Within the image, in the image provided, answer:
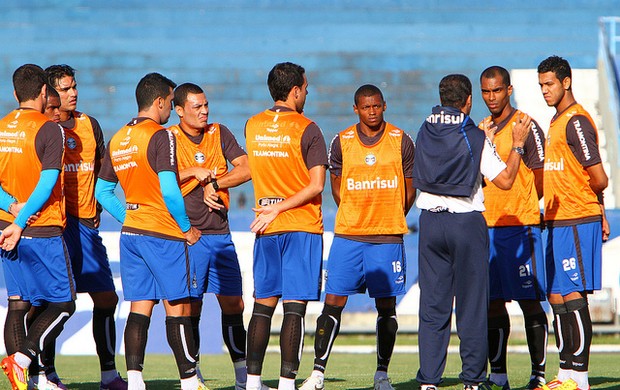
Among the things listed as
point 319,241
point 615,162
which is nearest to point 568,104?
point 319,241

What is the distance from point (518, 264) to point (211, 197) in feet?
8.84

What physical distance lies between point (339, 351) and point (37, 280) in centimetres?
641

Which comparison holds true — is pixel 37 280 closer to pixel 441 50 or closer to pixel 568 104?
pixel 568 104

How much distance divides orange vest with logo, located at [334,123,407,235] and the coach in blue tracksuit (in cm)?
139

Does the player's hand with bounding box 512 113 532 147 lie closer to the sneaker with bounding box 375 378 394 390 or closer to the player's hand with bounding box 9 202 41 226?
the sneaker with bounding box 375 378 394 390

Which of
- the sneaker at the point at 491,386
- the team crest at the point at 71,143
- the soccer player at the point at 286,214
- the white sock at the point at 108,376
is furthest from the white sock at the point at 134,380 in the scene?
the sneaker at the point at 491,386

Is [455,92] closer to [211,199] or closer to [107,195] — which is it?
[211,199]

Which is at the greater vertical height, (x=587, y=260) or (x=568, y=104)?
(x=568, y=104)

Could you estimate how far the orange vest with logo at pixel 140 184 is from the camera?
7.58m

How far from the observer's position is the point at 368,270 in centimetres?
881

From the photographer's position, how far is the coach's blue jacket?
726cm

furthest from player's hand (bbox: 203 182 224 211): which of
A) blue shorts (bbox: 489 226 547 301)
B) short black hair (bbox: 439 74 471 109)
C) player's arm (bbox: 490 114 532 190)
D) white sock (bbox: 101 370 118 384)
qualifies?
player's arm (bbox: 490 114 532 190)

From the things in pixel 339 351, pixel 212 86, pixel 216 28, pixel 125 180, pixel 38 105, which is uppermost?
pixel 216 28

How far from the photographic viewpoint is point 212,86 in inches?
826
